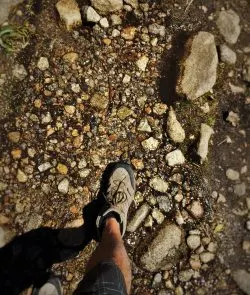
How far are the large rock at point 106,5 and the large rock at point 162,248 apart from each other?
2030 millimetres

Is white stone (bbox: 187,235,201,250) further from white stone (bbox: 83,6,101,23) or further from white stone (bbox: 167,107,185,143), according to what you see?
white stone (bbox: 83,6,101,23)

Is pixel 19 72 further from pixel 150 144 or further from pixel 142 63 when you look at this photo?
pixel 150 144

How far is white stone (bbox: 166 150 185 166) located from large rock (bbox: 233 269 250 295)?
43.3 inches

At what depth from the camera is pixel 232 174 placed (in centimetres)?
357

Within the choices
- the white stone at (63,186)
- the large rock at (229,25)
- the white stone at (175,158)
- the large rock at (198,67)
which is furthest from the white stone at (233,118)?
the white stone at (63,186)

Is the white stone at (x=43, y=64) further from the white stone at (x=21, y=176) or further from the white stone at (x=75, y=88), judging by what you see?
the white stone at (x=21, y=176)

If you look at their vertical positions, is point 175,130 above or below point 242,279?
above

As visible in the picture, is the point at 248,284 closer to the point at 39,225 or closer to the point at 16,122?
the point at 39,225

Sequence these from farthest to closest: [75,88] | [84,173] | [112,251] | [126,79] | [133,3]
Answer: [133,3], [126,79], [75,88], [84,173], [112,251]

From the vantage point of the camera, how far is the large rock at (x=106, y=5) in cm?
350

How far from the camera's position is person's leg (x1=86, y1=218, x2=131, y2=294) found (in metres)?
2.85

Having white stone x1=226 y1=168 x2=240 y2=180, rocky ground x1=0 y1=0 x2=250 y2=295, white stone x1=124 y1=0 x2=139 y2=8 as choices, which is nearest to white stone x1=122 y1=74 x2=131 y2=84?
rocky ground x1=0 y1=0 x2=250 y2=295

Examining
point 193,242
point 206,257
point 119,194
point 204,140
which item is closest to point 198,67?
point 204,140

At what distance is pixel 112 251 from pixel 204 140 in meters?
1.33
